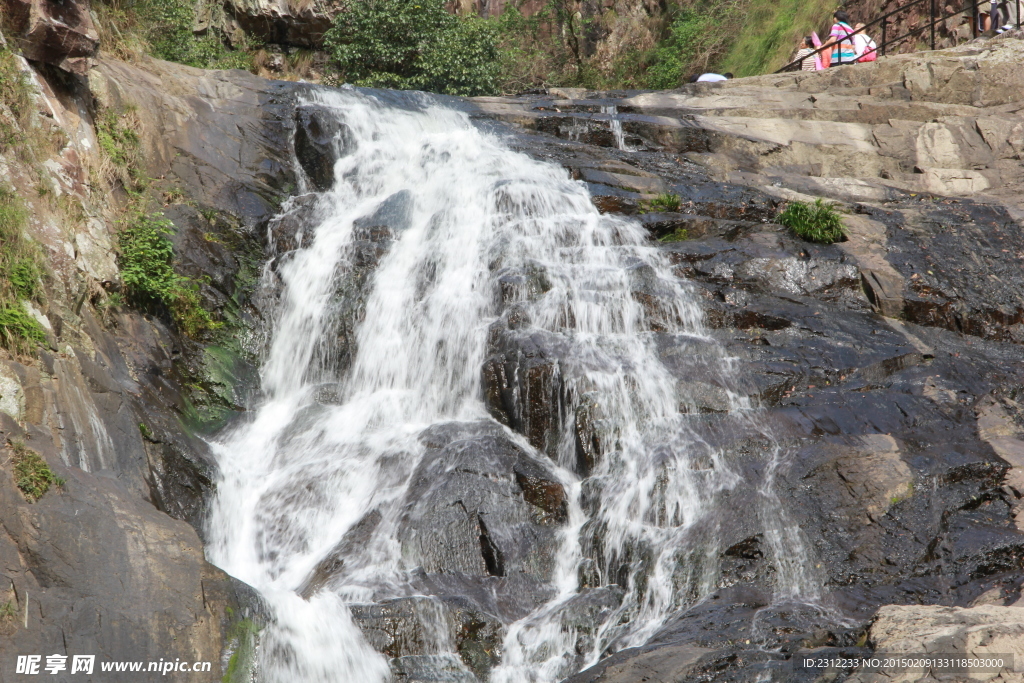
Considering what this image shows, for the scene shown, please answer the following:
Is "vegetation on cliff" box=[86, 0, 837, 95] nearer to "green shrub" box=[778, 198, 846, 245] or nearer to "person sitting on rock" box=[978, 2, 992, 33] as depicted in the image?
"person sitting on rock" box=[978, 2, 992, 33]

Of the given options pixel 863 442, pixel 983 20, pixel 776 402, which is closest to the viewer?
pixel 863 442

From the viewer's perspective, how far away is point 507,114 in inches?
621

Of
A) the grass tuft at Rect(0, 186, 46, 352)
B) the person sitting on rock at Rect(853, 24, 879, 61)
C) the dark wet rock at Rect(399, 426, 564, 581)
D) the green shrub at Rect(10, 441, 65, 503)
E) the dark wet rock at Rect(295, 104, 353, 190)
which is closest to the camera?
the green shrub at Rect(10, 441, 65, 503)

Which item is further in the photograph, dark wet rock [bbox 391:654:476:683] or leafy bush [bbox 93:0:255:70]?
leafy bush [bbox 93:0:255:70]

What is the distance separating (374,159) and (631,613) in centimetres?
975

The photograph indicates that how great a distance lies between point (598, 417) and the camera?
8.62 meters

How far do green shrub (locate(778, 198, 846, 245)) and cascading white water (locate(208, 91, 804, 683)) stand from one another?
2.14m

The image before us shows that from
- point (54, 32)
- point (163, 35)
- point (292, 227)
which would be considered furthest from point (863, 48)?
point (54, 32)

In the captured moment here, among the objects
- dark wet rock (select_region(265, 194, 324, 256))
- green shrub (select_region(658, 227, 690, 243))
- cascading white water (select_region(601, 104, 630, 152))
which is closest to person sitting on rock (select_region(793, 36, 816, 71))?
cascading white water (select_region(601, 104, 630, 152))

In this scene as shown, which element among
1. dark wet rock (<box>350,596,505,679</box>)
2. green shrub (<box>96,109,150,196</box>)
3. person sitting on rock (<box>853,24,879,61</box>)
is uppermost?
person sitting on rock (<box>853,24,879,61</box>)

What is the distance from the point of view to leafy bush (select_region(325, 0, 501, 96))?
2025cm

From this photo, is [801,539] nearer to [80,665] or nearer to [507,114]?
[80,665]

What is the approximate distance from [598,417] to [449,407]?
1943mm

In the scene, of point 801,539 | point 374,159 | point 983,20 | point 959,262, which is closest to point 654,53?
point 983,20
